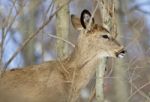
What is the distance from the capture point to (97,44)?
11.5 m

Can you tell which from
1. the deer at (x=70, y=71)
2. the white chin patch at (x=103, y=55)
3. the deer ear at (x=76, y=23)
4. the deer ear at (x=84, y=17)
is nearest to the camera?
the deer at (x=70, y=71)

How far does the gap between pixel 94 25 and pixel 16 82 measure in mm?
2071

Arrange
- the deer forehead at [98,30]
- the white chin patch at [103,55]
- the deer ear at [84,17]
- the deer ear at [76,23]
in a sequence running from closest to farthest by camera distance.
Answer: the deer ear at [84,17]
the deer forehead at [98,30]
the white chin patch at [103,55]
the deer ear at [76,23]

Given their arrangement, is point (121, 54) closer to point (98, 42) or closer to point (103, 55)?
point (103, 55)

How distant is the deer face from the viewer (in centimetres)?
1129

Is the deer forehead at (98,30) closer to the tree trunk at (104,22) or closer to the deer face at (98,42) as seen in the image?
the deer face at (98,42)

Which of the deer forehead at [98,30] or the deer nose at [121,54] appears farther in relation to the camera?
the deer nose at [121,54]

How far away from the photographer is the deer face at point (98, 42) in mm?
11289

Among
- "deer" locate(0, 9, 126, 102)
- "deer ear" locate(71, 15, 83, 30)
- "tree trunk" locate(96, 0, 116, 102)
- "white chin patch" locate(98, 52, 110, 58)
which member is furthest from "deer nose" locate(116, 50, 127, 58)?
"tree trunk" locate(96, 0, 116, 102)

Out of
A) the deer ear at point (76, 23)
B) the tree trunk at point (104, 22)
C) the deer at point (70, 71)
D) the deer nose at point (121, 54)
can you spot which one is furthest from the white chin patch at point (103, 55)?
the tree trunk at point (104, 22)

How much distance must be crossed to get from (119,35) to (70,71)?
2.66m

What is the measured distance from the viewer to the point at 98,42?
11.5 m

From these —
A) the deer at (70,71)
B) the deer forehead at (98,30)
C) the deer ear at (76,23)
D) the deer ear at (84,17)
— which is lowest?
the deer at (70,71)

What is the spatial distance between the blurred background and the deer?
0.35 m
